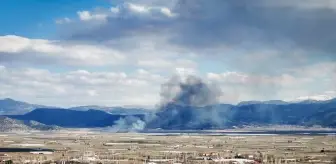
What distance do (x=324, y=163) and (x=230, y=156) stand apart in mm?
32735

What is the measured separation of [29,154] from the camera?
161750 mm

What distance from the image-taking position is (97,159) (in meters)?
149

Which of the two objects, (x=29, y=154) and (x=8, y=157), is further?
(x=29, y=154)

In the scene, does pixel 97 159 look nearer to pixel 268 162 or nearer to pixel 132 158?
pixel 132 158

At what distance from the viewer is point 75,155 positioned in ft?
527

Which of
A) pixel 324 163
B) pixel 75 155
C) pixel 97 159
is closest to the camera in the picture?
pixel 324 163

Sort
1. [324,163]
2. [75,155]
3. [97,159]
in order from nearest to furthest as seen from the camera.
Answer: [324,163] < [97,159] < [75,155]

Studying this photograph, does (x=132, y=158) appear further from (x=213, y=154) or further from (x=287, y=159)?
(x=287, y=159)

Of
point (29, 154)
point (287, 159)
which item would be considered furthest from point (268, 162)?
point (29, 154)

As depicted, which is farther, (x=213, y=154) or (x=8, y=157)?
(x=213, y=154)

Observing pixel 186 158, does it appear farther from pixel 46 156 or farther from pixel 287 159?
pixel 46 156

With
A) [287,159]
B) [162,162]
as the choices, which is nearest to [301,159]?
[287,159]

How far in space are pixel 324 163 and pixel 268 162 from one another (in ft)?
47.7

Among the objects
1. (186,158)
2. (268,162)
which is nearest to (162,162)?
(186,158)
